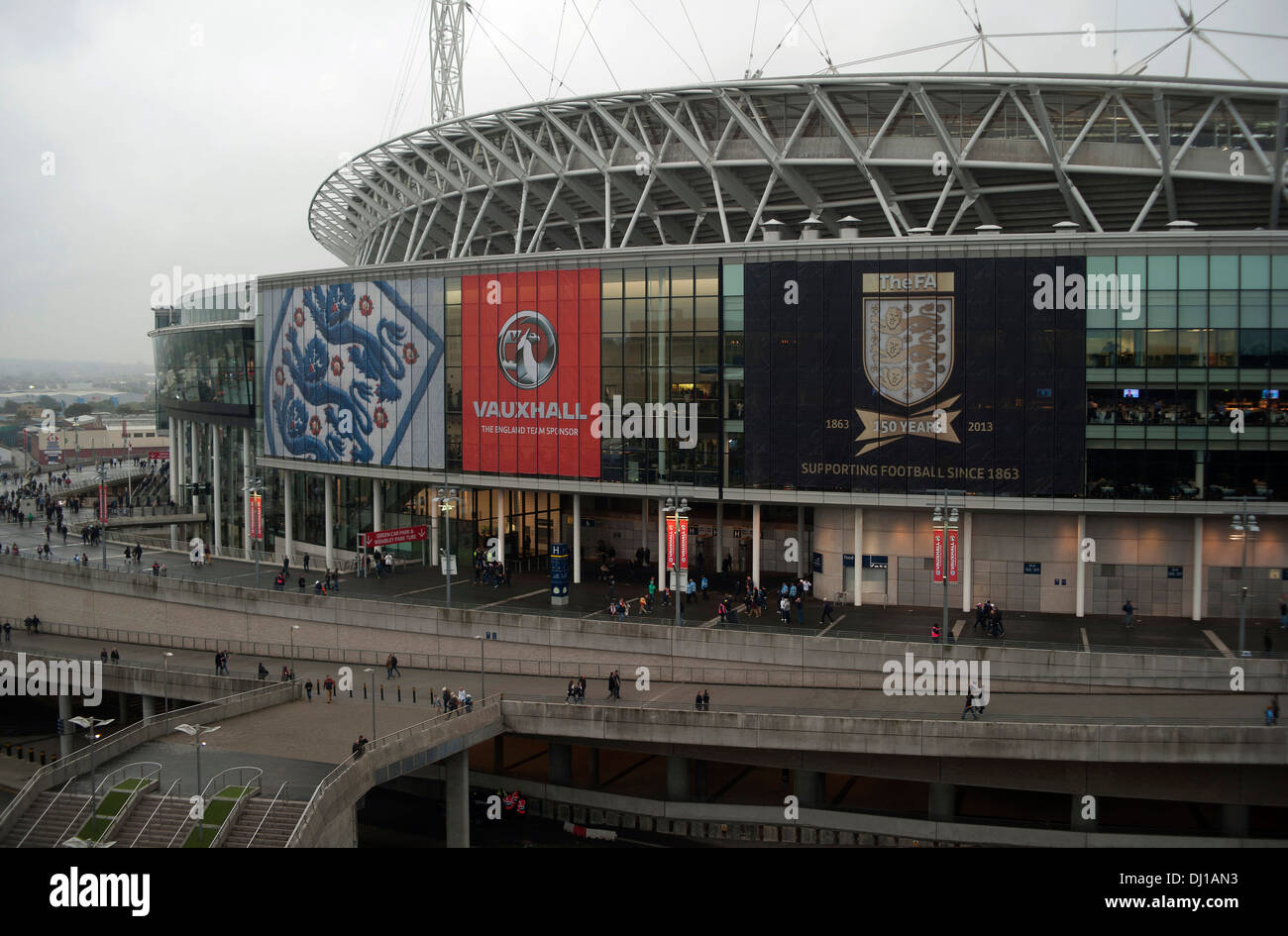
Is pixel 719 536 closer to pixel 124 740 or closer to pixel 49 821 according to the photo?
pixel 124 740

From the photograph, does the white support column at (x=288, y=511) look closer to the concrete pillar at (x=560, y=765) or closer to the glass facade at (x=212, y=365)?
the glass facade at (x=212, y=365)

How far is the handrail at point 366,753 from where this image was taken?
27.2 meters

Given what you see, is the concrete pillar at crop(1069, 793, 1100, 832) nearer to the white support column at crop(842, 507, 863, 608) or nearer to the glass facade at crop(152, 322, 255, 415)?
the white support column at crop(842, 507, 863, 608)

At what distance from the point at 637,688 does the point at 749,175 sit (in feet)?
104

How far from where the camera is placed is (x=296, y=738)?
34.5 metres

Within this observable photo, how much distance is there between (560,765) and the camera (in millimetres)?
39188

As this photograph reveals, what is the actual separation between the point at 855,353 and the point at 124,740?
100 ft

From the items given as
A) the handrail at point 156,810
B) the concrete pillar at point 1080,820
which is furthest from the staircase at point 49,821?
the concrete pillar at point 1080,820

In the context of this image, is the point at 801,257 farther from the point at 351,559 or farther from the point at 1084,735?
the point at 351,559

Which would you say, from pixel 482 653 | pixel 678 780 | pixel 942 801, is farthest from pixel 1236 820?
pixel 482 653

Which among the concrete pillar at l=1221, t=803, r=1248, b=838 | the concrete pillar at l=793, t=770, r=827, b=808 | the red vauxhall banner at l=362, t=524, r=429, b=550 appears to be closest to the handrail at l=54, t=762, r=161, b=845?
the red vauxhall banner at l=362, t=524, r=429, b=550

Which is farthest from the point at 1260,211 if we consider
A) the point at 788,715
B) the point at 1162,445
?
the point at 788,715

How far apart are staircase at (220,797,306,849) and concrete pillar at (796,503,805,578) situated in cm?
2643

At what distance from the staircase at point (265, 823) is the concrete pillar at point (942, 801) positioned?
64.2 ft
